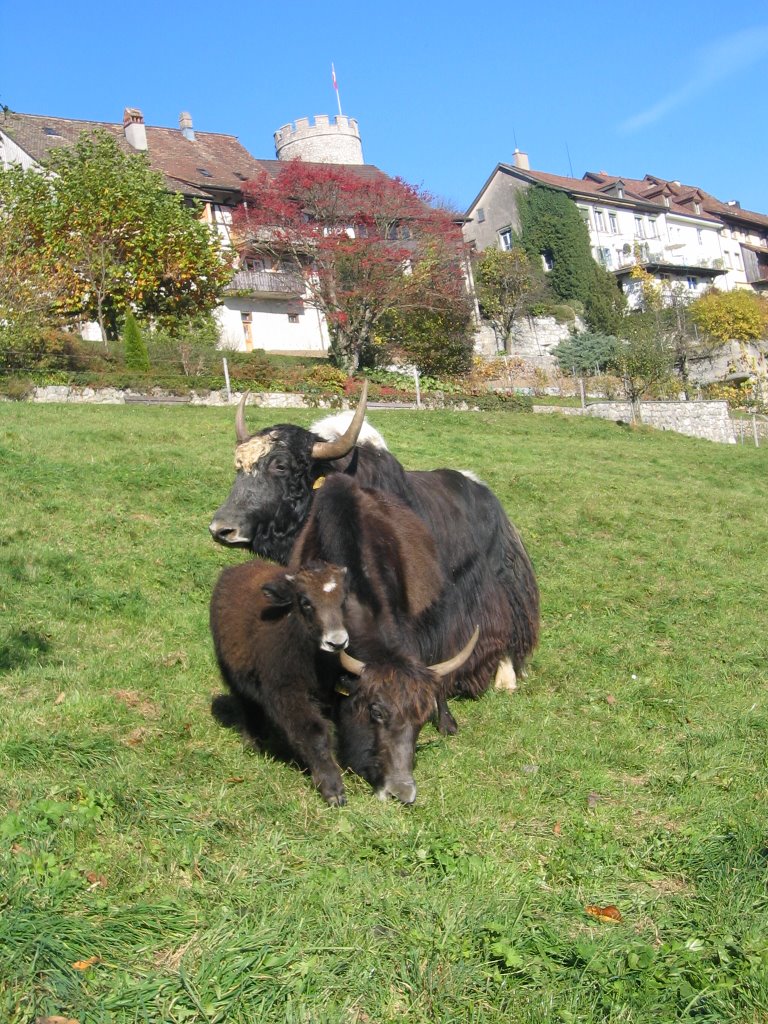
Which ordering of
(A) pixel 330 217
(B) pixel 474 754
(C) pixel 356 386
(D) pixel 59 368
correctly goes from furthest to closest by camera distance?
1. (A) pixel 330 217
2. (C) pixel 356 386
3. (D) pixel 59 368
4. (B) pixel 474 754

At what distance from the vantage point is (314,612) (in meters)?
5.69

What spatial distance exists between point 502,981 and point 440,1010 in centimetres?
28

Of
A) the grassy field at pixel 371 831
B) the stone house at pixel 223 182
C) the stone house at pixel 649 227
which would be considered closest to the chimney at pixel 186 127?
the stone house at pixel 223 182

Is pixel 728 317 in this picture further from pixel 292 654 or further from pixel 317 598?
pixel 317 598

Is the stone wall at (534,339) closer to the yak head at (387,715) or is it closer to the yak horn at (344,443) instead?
the yak horn at (344,443)

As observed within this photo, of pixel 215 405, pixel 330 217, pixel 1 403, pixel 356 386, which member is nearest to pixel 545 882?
pixel 1 403

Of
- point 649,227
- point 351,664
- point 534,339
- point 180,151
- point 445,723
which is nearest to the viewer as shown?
point 351,664

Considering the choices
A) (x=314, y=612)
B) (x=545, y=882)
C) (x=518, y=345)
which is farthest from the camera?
(x=518, y=345)

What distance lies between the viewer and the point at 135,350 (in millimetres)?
27219

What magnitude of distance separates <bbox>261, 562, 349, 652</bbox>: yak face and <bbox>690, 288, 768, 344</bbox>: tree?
1963 inches

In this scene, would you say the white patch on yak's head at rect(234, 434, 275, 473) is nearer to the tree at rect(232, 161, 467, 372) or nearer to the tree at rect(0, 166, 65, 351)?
the tree at rect(0, 166, 65, 351)

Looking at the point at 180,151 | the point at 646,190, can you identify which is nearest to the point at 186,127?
the point at 180,151

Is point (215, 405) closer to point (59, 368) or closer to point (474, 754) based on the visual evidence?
point (59, 368)

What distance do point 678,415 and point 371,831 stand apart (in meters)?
29.1
